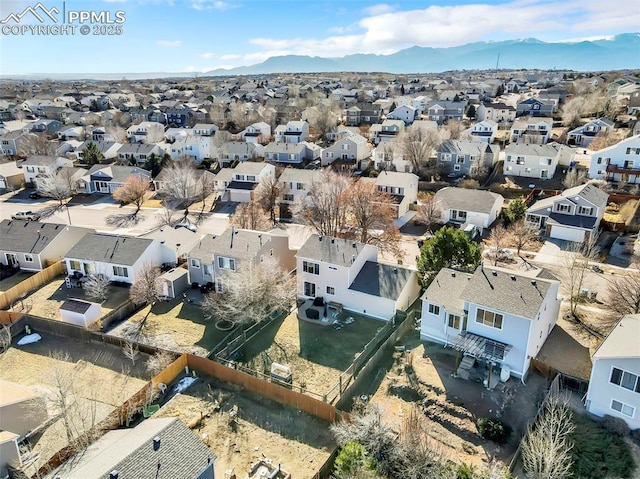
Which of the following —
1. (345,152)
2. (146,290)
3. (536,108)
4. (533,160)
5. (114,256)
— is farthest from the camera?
(536,108)

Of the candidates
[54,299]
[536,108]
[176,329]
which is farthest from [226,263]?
[536,108]

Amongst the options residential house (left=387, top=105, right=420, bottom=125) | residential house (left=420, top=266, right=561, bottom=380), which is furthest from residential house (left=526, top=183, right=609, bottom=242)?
residential house (left=387, top=105, right=420, bottom=125)

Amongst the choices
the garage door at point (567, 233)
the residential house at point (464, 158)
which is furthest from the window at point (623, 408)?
the residential house at point (464, 158)

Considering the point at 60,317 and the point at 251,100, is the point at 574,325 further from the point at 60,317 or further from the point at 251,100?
the point at 251,100

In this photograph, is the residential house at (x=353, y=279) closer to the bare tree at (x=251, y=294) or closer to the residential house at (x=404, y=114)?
the bare tree at (x=251, y=294)

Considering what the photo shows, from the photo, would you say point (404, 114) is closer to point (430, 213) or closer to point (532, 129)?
point (532, 129)

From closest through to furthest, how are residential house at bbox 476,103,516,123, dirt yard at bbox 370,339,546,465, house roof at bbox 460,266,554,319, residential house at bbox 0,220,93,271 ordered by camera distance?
dirt yard at bbox 370,339,546,465
house roof at bbox 460,266,554,319
residential house at bbox 0,220,93,271
residential house at bbox 476,103,516,123

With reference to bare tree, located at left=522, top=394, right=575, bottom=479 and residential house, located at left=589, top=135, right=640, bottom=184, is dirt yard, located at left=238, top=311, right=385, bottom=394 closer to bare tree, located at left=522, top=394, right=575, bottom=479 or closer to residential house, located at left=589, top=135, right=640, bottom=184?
bare tree, located at left=522, top=394, right=575, bottom=479
